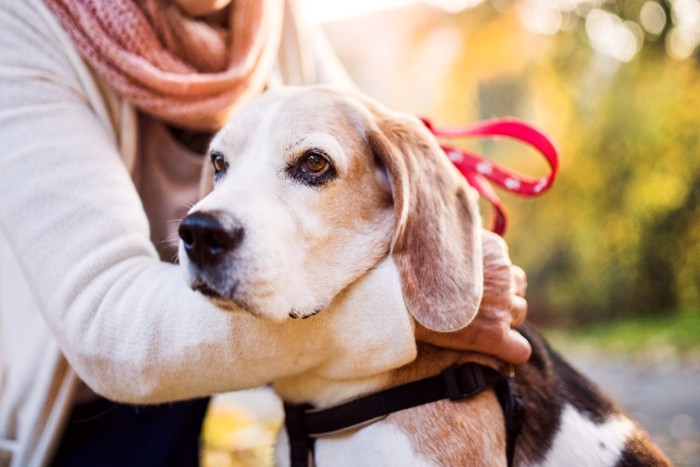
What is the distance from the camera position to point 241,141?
166 centimetres

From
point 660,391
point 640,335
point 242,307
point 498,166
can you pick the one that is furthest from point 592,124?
point 242,307

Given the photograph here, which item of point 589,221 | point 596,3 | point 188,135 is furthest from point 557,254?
point 188,135

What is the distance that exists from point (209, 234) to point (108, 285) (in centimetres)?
38

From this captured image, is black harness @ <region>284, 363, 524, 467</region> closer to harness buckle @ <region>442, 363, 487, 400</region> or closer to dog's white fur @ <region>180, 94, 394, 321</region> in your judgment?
harness buckle @ <region>442, 363, 487, 400</region>

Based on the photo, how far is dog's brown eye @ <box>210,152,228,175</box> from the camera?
173 centimetres

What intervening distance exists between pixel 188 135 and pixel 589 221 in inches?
403

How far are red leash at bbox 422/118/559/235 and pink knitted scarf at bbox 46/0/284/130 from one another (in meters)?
0.62

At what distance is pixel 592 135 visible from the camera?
433 inches

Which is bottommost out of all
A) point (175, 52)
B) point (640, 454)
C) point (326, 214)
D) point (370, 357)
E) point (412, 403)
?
point (640, 454)

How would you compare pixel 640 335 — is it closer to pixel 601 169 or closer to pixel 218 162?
pixel 601 169

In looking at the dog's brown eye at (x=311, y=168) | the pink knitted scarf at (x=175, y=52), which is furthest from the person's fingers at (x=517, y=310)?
the pink knitted scarf at (x=175, y=52)

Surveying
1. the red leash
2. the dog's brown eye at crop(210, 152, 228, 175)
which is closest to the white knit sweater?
the dog's brown eye at crop(210, 152, 228, 175)

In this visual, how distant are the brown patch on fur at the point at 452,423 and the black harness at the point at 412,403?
2cm

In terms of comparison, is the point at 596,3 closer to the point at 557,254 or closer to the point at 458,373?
the point at 557,254
